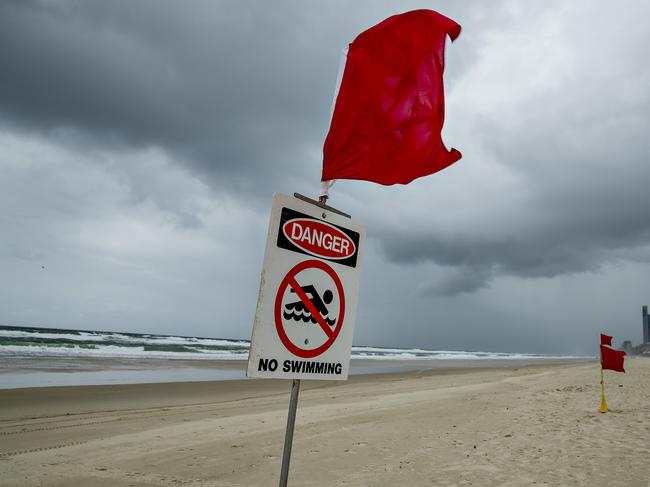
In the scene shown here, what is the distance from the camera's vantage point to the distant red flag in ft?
32.8

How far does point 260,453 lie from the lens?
614 cm

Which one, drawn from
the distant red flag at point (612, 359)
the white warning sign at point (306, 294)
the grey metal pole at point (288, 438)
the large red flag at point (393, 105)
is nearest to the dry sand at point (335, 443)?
the distant red flag at point (612, 359)

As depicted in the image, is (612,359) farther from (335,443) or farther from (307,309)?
(307,309)

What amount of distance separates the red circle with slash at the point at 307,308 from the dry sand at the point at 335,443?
3403 mm

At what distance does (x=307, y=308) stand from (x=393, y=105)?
1570 millimetres

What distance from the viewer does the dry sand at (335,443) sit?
512cm

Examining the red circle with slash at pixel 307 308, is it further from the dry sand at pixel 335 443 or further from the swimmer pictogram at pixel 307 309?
the dry sand at pixel 335 443

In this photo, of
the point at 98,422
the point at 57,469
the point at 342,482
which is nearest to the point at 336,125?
the point at 342,482

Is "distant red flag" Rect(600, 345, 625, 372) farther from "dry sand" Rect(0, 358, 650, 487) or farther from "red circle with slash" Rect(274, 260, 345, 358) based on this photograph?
"red circle with slash" Rect(274, 260, 345, 358)

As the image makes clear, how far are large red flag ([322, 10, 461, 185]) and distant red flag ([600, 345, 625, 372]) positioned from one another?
371 inches

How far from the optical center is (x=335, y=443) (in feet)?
21.9

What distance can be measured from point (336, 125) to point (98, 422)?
28.8 ft

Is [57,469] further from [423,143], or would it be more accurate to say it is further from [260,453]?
[423,143]

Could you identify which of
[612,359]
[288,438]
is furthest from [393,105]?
[612,359]
